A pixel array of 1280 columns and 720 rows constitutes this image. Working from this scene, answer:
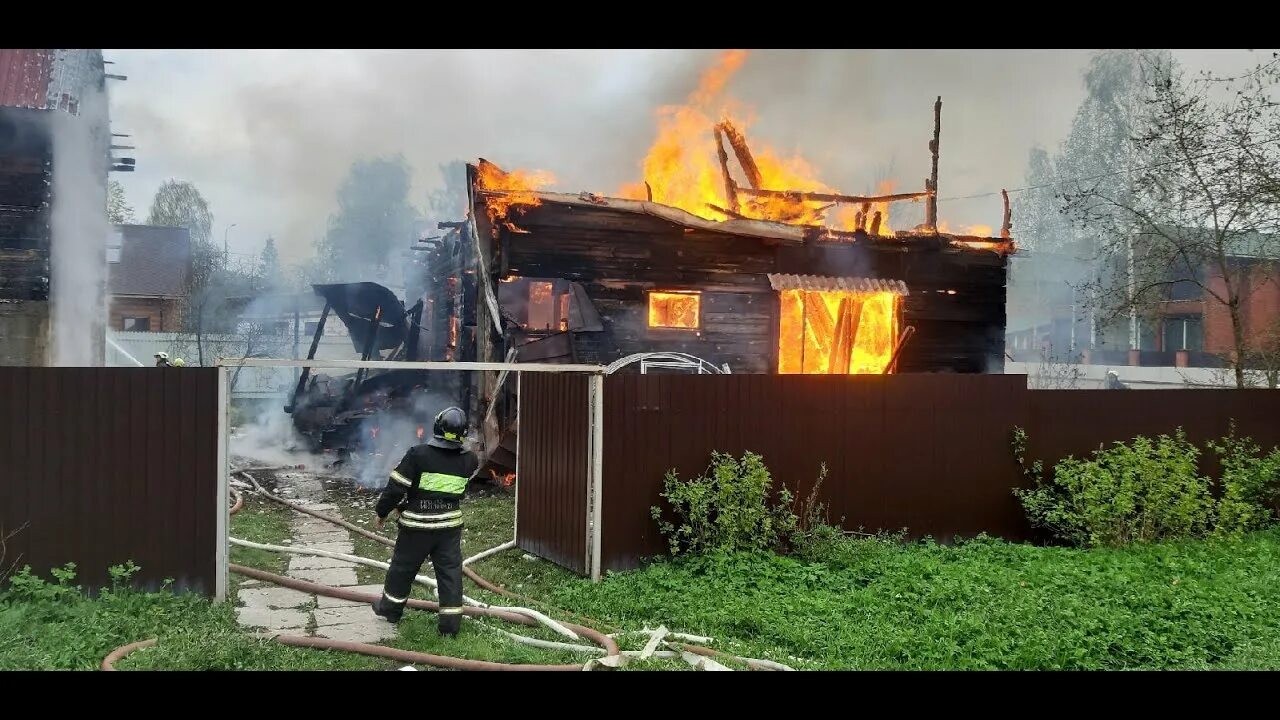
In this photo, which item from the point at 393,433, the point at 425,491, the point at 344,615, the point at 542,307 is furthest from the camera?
the point at 393,433

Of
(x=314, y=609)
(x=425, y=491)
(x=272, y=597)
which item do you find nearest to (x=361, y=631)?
(x=314, y=609)

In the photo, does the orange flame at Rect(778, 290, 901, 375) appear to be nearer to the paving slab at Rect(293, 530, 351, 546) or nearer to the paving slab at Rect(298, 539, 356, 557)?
the paving slab at Rect(293, 530, 351, 546)

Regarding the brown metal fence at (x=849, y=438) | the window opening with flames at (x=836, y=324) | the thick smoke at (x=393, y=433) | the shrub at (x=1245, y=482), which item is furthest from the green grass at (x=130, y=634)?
the window opening with flames at (x=836, y=324)

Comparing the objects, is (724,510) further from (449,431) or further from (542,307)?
(542,307)

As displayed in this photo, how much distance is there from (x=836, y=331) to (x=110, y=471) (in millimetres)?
13737

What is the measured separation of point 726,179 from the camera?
17.5 metres

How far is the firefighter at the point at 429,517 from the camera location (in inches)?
271

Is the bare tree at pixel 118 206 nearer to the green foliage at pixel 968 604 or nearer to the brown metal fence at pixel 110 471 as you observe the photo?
the brown metal fence at pixel 110 471

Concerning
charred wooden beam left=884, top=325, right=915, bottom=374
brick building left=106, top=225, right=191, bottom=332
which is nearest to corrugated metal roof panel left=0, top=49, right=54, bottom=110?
charred wooden beam left=884, top=325, right=915, bottom=374

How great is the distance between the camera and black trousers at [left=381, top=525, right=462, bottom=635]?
22.4 ft

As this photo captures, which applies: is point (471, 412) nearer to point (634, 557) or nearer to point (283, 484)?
point (283, 484)

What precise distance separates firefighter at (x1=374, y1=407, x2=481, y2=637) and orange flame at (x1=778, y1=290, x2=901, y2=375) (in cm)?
1106

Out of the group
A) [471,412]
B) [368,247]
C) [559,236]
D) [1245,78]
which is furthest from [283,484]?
[368,247]
